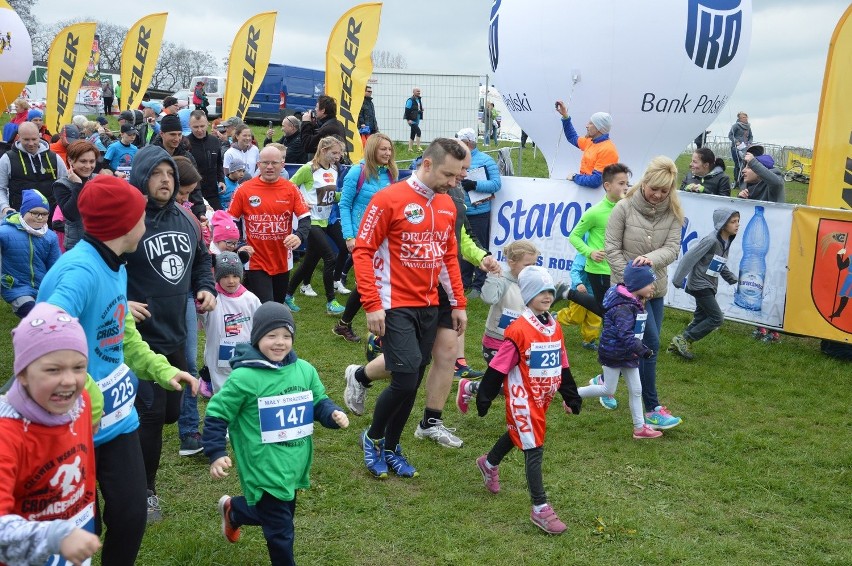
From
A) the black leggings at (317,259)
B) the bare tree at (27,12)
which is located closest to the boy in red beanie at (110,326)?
the black leggings at (317,259)

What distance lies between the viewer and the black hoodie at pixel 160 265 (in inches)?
176

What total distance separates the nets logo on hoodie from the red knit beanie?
0.90 meters

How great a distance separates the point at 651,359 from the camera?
21.7ft

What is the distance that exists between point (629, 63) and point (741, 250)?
4.40 meters

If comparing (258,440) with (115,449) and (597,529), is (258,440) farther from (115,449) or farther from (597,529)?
(597,529)

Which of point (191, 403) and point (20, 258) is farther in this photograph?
point (20, 258)

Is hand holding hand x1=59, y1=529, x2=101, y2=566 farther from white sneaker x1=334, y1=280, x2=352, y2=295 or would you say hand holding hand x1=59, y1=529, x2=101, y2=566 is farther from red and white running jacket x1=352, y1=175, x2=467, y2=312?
white sneaker x1=334, y1=280, x2=352, y2=295

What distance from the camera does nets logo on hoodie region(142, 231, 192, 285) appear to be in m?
4.50

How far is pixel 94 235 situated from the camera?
3561 millimetres

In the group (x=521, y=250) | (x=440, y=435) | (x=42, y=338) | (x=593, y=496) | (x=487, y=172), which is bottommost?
(x=593, y=496)

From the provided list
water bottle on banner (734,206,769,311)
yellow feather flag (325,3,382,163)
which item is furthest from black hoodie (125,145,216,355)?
yellow feather flag (325,3,382,163)

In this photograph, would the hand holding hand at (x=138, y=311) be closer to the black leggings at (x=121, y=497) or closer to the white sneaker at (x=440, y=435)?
the black leggings at (x=121, y=497)

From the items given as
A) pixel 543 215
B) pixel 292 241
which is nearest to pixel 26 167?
pixel 292 241

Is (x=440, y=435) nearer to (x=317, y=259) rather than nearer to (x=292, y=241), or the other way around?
(x=292, y=241)
